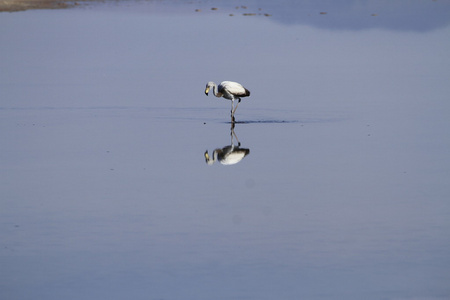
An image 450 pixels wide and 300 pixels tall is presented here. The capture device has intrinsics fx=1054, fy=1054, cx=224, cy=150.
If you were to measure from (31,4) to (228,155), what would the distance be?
32.5m

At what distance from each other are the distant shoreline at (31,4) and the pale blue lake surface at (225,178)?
15768 mm

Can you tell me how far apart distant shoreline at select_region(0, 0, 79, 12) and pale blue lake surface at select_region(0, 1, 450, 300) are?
1577 centimetres

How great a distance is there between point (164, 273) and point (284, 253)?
117cm

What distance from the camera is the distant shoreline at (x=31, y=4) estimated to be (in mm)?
42875

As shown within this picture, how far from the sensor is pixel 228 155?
14.0 m

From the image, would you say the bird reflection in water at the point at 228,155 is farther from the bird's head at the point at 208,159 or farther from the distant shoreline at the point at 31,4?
the distant shoreline at the point at 31,4

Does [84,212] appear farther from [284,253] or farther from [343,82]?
[343,82]

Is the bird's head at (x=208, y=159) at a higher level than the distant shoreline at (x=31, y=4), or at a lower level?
lower

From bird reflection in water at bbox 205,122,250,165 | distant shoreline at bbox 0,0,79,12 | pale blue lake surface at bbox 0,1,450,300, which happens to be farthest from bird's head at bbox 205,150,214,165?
distant shoreline at bbox 0,0,79,12

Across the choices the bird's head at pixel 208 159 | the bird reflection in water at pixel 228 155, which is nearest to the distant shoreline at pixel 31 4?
the bird reflection in water at pixel 228 155

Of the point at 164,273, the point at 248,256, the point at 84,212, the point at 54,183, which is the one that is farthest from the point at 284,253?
the point at 54,183

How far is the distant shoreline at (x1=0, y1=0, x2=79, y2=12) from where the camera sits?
4288cm

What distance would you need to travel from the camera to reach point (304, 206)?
1100 cm

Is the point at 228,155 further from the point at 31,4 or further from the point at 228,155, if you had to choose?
the point at 31,4
